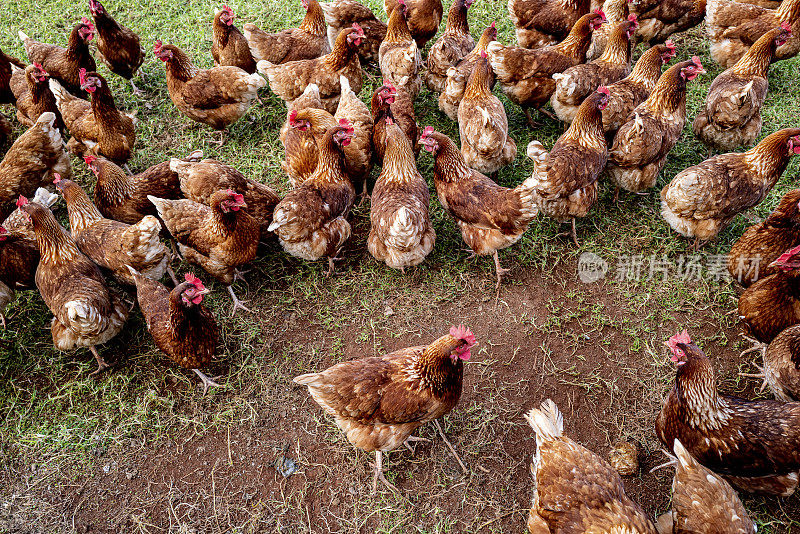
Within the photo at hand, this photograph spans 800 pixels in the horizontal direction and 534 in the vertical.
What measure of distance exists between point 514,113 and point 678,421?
4.74 meters

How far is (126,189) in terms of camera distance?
18.0ft

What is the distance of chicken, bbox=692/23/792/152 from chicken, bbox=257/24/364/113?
13.6ft

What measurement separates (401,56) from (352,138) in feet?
5.34

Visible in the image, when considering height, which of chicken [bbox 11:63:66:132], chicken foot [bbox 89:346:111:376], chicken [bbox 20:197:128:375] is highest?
chicken [bbox 11:63:66:132]

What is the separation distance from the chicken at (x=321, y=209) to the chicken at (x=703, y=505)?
347 cm

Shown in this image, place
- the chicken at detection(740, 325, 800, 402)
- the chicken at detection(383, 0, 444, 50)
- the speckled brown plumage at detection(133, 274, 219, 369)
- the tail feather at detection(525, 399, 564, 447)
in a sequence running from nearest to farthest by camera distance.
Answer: the tail feather at detection(525, 399, 564, 447) → the chicken at detection(740, 325, 800, 402) → the speckled brown plumage at detection(133, 274, 219, 369) → the chicken at detection(383, 0, 444, 50)

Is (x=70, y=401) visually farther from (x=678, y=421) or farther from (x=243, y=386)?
(x=678, y=421)

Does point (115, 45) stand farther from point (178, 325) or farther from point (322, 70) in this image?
point (178, 325)

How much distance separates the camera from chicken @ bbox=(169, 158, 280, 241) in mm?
5414

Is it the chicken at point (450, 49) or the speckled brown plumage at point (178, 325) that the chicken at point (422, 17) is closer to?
the chicken at point (450, 49)

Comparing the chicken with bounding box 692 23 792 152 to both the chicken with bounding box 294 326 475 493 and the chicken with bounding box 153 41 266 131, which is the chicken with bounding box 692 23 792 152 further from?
the chicken with bounding box 153 41 266 131

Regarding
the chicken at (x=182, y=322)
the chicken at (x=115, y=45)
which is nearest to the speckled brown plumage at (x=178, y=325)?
the chicken at (x=182, y=322)

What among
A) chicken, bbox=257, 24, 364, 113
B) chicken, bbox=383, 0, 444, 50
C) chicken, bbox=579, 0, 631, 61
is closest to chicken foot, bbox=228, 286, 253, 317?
chicken, bbox=257, 24, 364, 113

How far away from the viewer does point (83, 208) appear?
529cm
